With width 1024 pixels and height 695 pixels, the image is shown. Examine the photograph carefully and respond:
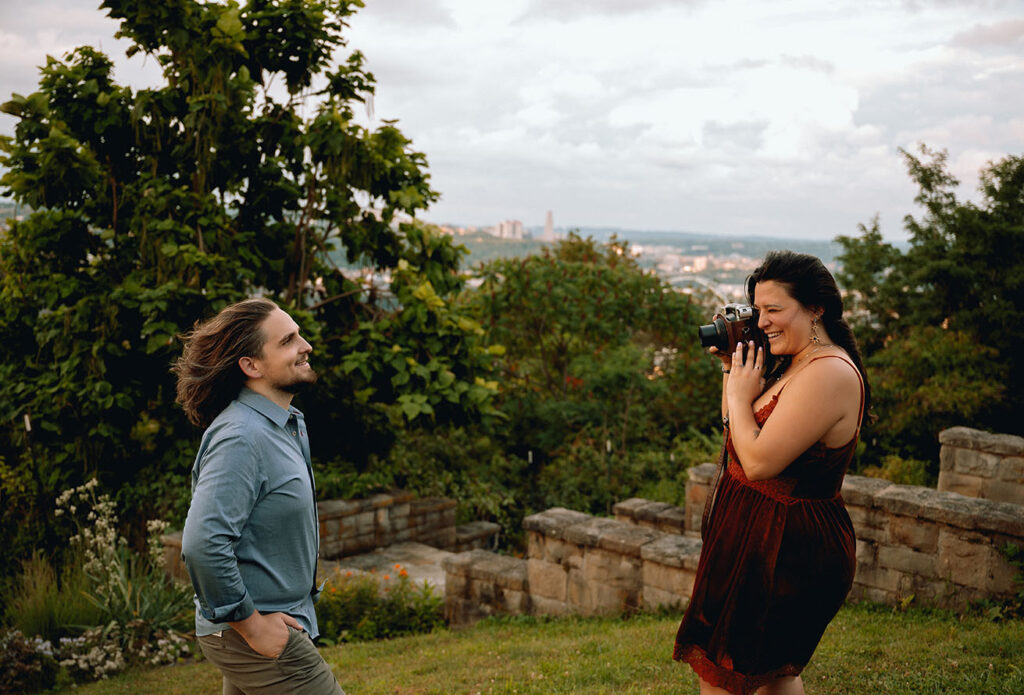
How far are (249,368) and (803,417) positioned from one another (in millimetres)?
1698

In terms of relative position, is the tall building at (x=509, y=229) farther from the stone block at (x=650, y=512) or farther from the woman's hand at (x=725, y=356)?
the woman's hand at (x=725, y=356)

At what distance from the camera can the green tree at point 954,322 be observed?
875cm

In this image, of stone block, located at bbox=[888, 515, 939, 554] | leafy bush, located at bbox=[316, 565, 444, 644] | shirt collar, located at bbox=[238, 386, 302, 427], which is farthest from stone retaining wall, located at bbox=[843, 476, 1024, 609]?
shirt collar, located at bbox=[238, 386, 302, 427]

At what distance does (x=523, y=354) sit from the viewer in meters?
12.1

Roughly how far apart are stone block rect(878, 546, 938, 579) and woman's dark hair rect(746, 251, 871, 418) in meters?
2.98

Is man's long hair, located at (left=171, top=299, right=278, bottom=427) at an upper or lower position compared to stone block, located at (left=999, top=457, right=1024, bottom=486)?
upper

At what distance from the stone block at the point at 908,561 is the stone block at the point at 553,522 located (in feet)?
6.94

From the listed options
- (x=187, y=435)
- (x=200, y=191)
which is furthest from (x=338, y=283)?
(x=187, y=435)

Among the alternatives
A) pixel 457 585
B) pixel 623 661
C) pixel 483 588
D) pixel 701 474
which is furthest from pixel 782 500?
pixel 701 474

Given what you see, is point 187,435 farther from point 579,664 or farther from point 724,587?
point 724,587

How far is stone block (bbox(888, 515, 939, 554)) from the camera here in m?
4.72

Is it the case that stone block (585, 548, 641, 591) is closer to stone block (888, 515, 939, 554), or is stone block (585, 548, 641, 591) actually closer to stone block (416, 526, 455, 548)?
stone block (888, 515, 939, 554)

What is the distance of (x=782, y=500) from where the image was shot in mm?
2344

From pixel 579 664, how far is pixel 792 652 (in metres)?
2.22
